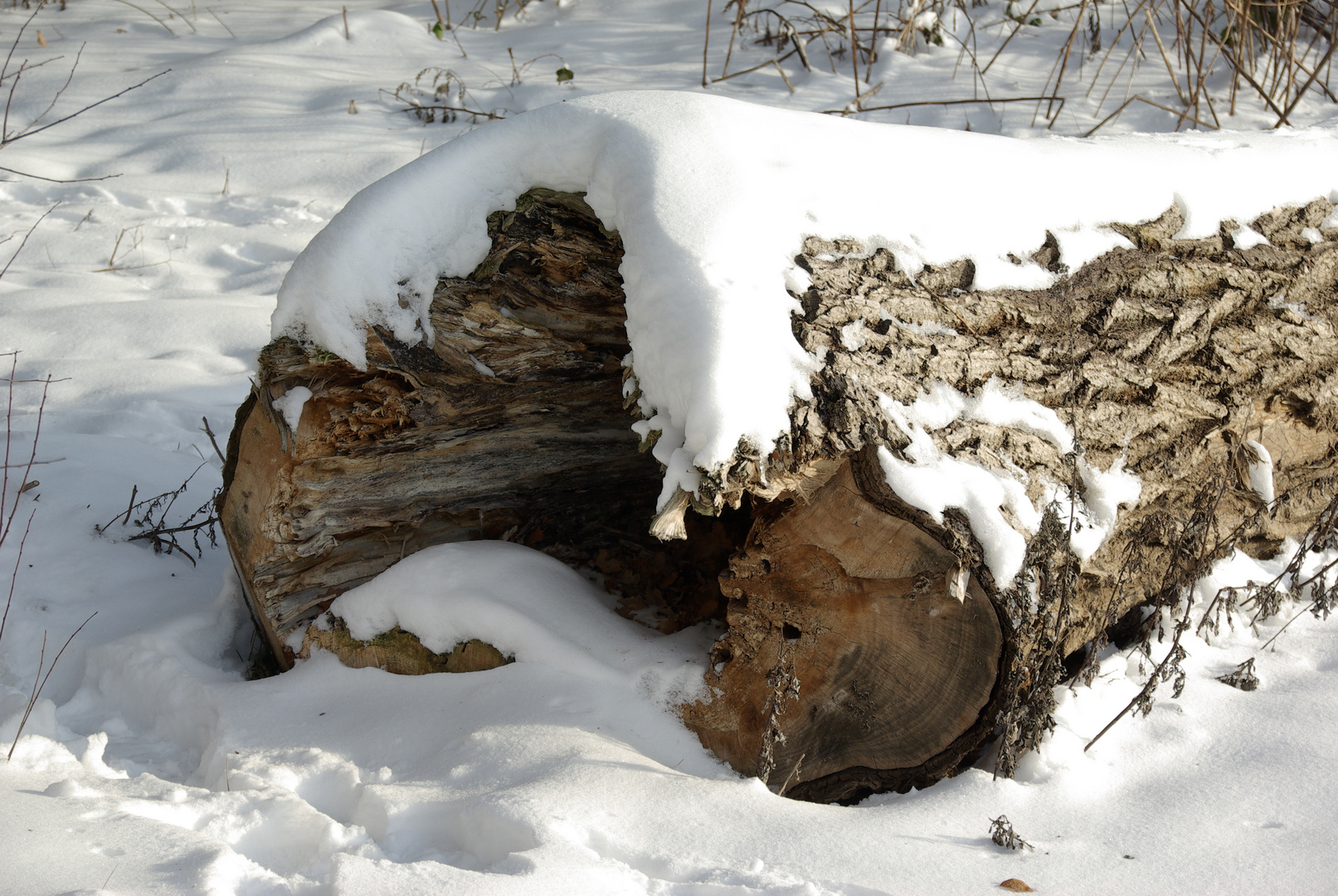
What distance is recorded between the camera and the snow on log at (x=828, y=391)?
5.44 feet

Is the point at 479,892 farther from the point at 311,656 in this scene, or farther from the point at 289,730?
the point at 311,656

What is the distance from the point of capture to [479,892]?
1396 millimetres

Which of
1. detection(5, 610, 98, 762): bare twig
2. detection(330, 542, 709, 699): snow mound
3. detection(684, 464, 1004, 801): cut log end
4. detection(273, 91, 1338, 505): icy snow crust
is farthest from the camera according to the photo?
detection(330, 542, 709, 699): snow mound

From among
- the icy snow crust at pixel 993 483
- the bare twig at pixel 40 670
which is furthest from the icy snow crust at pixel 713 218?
the bare twig at pixel 40 670

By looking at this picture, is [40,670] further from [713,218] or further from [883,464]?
[883,464]

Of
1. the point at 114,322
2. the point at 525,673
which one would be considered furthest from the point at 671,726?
the point at 114,322

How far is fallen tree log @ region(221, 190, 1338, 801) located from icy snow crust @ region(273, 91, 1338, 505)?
53 millimetres

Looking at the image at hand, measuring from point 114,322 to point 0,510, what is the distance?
5.04 ft

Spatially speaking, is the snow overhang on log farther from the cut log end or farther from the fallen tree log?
the cut log end

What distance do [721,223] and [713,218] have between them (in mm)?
18

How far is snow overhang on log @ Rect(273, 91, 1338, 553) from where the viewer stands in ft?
5.19

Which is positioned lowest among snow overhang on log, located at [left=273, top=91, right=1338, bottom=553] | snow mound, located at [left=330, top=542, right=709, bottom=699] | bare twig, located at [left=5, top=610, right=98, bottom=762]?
bare twig, located at [left=5, top=610, right=98, bottom=762]

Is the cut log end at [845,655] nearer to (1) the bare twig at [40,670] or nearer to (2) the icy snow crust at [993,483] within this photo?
(2) the icy snow crust at [993,483]

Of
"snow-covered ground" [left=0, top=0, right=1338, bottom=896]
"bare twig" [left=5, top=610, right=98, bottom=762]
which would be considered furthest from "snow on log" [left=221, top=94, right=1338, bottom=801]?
"bare twig" [left=5, top=610, right=98, bottom=762]
